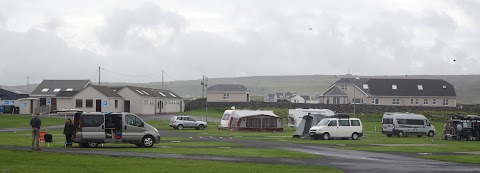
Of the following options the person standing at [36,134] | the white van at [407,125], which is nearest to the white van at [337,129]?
the white van at [407,125]

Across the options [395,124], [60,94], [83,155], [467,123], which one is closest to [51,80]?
[60,94]

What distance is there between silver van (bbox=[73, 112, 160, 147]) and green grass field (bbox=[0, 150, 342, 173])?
8087mm

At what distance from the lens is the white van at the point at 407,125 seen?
6419 centimetres

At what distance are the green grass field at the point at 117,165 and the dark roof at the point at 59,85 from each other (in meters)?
85.5

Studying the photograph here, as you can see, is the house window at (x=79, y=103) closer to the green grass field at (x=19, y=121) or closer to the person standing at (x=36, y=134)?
the green grass field at (x=19, y=121)

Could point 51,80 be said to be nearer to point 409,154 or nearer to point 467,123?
point 467,123

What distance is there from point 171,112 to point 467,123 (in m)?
74.5

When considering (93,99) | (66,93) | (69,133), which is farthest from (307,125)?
(66,93)

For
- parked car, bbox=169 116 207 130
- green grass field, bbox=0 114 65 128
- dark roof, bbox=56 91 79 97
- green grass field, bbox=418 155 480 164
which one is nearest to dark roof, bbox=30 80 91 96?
dark roof, bbox=56 91 79 97

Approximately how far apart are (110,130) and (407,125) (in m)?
34.6

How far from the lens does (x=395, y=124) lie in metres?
64.2

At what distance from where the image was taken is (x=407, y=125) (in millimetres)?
64750

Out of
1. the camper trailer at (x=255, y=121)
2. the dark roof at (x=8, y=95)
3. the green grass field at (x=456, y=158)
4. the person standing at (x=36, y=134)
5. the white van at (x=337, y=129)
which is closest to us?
the green grass field at (x=456, y=158)

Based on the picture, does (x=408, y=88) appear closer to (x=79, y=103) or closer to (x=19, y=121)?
(x=79, y=103)
